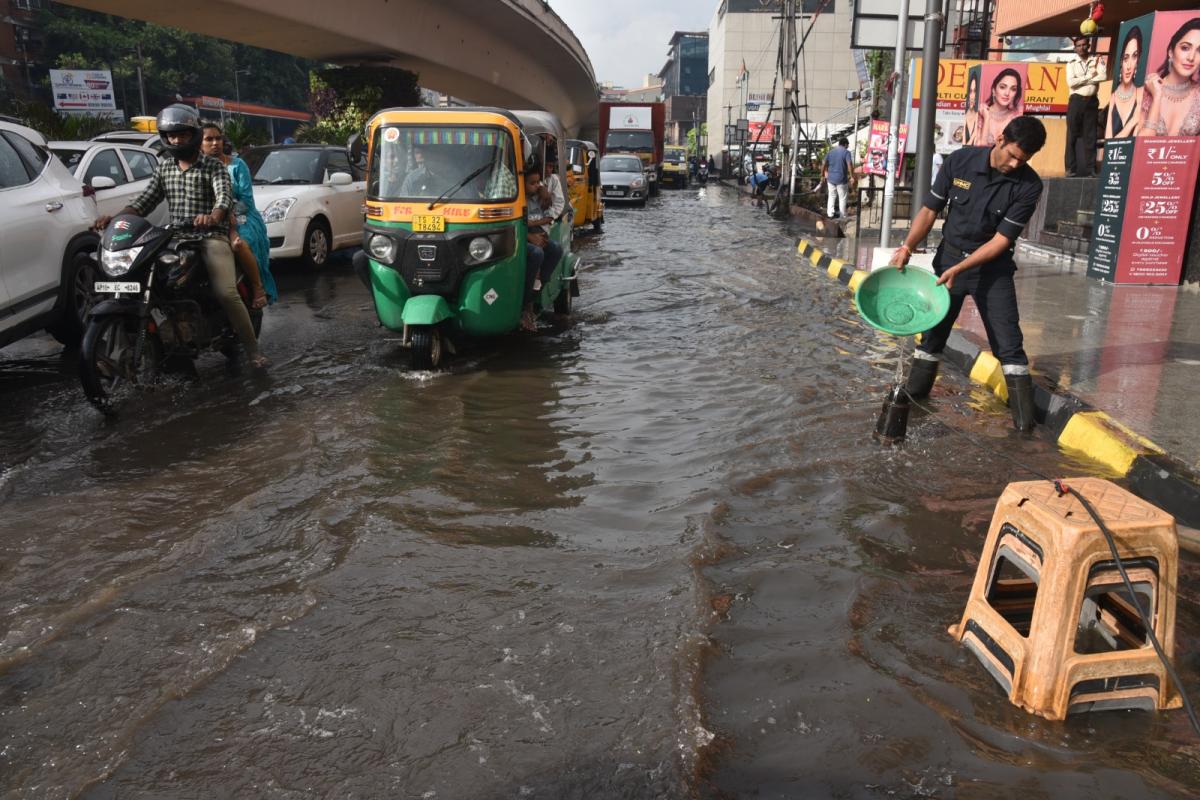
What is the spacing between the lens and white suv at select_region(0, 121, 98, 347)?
6848 mm

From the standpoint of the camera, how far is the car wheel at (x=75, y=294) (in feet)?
25.3

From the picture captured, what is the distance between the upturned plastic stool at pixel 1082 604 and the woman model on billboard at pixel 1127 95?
9803 mm

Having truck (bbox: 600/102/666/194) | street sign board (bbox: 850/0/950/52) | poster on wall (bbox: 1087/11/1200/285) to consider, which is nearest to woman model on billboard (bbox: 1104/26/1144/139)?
poster on wall (bbox: 1087/11/1200/285)

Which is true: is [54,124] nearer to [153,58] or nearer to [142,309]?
[142,309]

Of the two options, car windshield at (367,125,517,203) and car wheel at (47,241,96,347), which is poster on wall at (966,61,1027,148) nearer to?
car windshield at (367,125,517,203)

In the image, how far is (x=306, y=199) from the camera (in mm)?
12547

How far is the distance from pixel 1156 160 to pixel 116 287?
34.3 ft

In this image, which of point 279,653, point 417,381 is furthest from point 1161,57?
point 279,653

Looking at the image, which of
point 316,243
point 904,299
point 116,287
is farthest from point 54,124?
point 904,299

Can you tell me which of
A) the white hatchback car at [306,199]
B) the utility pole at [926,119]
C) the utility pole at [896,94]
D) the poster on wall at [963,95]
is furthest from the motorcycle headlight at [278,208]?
the poster on wall at [963,95]

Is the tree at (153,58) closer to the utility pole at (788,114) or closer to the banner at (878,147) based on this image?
the utility pole at (788,114)

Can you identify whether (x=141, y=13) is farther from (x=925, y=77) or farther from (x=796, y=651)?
(x=796, y=651)

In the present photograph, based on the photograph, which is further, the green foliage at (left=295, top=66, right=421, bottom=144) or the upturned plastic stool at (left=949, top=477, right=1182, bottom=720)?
the green foliage at (left=295, top=66, right=421, bottom=144)

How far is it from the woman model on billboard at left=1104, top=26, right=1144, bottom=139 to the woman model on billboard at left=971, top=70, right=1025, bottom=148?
223 inches
